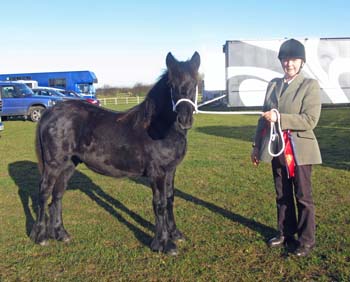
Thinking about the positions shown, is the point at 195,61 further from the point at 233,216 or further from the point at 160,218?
the point at 233,216

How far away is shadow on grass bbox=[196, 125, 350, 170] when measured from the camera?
8.44 metres

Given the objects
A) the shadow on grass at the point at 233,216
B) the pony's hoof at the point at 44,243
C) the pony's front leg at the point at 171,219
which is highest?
the pony's front leg at the point at 171,219

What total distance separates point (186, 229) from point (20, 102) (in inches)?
721

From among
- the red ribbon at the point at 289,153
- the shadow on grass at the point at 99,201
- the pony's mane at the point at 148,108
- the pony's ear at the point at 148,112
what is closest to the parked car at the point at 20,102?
the shadow on grass at the point at 99,201

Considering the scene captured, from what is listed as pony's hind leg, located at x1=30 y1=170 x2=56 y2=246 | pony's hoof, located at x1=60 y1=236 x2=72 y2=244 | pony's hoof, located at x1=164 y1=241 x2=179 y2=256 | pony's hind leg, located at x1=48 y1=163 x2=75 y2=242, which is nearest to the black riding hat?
pony's hoof, located at x1=164 y1=241 x2=179 y2=256

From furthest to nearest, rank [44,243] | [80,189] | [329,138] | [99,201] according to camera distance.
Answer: [329,138]
[80,189]
[99,201]
[44,243]

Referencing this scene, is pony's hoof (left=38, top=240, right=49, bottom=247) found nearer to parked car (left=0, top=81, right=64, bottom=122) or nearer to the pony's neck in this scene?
the pony's neck

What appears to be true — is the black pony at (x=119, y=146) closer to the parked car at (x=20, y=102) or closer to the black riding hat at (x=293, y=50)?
the black riding hat at (x=293, y=50)

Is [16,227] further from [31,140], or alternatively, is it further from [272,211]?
[31,140]

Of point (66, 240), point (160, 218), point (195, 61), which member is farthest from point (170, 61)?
point (66, 240)

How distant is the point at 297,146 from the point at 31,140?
11.6m

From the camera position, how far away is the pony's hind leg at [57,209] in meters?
4.59

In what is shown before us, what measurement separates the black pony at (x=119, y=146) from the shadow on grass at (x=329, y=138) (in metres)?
5.08

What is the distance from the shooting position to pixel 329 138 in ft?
38.7
